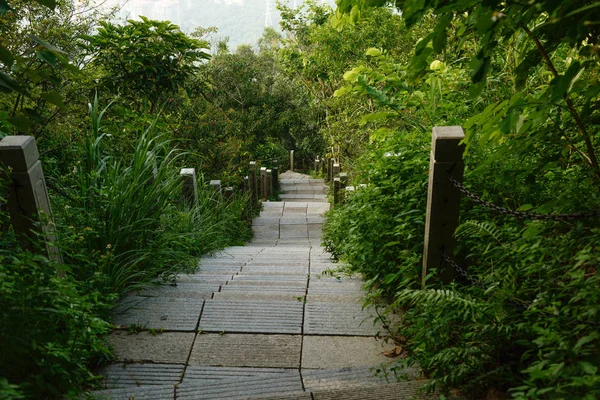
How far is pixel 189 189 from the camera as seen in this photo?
227 inches

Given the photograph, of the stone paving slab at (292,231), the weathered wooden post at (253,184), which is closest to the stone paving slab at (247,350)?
the stone paving slab at (292,231)

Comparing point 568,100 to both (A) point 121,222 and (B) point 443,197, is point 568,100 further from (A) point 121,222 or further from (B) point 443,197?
(A) point 121,222

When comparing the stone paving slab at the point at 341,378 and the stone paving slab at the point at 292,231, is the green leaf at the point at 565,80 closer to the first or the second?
the stone paving slab at the point at 341,378

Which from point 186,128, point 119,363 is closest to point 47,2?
point 119,363

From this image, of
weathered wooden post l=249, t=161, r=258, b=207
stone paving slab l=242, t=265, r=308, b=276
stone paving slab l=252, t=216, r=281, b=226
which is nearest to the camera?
stone paving slab l=242, t=265, r=308, b=276

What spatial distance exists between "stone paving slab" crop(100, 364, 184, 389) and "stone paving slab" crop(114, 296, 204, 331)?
39cm

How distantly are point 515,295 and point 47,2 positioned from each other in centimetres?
190

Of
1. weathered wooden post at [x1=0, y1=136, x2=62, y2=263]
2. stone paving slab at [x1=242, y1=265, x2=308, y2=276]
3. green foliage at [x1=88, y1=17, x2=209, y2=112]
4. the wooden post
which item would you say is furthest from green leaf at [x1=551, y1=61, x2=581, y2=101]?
the wooden post

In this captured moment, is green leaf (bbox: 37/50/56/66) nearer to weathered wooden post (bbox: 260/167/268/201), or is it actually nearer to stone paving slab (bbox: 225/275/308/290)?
stone paving slab (bbox: 225/275/308/290)

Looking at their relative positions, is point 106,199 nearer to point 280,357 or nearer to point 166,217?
point 166,217

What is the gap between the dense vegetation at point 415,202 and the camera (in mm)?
1742

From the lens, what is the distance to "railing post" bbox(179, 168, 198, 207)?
5.69m

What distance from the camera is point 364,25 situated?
10328 millimetres

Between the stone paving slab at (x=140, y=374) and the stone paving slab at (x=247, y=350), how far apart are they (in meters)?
0.12
